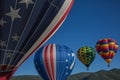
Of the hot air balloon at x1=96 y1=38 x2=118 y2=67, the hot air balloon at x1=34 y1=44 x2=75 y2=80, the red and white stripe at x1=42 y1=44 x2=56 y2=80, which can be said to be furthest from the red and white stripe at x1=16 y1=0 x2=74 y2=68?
the hot air balloon at x1=96 y1=38 x2=118 y2=67

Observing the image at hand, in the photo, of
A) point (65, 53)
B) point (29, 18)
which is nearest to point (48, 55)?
point (65, 53)

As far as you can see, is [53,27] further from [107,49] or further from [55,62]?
[107,49]

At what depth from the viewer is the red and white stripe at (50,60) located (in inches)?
1353

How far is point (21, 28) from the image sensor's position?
1731 centimetres

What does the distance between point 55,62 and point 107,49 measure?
20591 mm

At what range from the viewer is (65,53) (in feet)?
116

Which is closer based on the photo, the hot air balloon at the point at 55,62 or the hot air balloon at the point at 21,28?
the hot air balloon at the point at 21,28

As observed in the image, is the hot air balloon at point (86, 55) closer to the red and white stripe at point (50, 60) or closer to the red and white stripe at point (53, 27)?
the red and white stripe at point (50, 60)

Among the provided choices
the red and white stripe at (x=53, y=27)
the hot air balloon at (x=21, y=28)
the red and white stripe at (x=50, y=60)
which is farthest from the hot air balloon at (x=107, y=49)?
the hot air balloon at (x=21, y=28)

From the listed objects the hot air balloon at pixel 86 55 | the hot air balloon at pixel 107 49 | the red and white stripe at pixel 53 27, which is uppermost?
the red and white stripe at pixel 53 27

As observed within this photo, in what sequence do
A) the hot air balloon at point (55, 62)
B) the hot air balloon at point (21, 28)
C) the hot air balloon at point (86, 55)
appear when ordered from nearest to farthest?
the hot air balloon at point (21, 28) < the hot air balloon at point (55, 62) < the hot air balloon at point (86, 55)

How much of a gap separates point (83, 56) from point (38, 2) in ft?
132

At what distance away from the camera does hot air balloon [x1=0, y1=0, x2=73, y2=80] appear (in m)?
16.6

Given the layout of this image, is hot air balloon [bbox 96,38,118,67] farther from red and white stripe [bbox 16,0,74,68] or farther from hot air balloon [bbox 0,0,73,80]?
hot air balloon [bbox 0,0,73,80]
